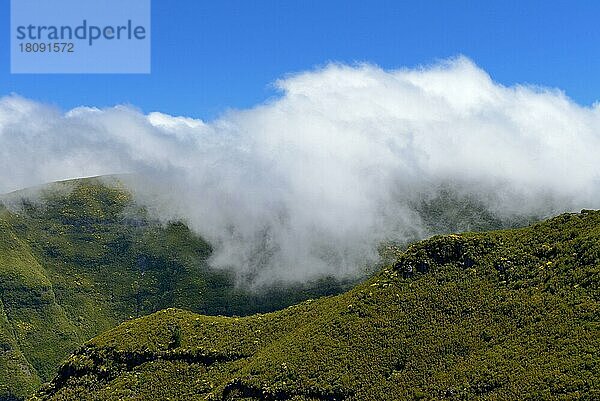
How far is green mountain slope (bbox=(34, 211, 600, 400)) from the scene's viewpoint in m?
119

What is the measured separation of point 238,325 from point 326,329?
140 feet

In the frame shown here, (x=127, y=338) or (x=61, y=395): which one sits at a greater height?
(x=127, y=338)

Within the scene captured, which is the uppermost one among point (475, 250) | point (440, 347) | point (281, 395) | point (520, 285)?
point (475, 250)

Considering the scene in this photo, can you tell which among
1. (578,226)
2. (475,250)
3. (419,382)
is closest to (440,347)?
(419,382)

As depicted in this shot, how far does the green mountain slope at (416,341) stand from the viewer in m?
119

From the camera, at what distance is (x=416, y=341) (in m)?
140

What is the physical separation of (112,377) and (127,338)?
1463 cm

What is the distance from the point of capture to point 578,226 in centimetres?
15188

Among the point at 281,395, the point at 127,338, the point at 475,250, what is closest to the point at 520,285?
the point at 475,250

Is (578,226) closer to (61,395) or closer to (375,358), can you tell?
(375,358)

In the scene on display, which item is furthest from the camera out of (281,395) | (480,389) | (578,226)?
(578,226)

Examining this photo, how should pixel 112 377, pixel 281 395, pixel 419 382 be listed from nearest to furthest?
pixel 419 382, pixel 281 395, pixel 112 377

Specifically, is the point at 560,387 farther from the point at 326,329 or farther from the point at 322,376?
the point at 326,329

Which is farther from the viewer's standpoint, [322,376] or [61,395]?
[61,395]
